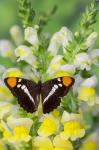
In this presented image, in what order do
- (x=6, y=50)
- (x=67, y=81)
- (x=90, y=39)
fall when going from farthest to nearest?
(x=6, y=50) → (x=90, y=39) → (x=67, y=81)

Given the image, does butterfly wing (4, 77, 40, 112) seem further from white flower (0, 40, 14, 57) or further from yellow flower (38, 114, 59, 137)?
white flower (0, 40, 14, 57)

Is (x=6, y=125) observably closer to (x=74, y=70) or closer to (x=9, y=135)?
(x=9, y=135)

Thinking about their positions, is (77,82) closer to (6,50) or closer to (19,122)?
(19,122)

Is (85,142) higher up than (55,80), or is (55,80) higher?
(55,80)

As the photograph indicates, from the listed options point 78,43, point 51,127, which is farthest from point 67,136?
point 78,43

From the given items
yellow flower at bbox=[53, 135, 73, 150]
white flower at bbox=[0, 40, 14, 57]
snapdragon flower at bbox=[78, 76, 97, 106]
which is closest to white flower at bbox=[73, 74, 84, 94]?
snapdragon flower at bbox=[78, 76, 97, 106]

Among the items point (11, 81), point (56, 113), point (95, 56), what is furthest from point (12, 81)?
point (95, 56)

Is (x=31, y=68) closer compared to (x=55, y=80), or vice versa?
(x=55, y=80)
